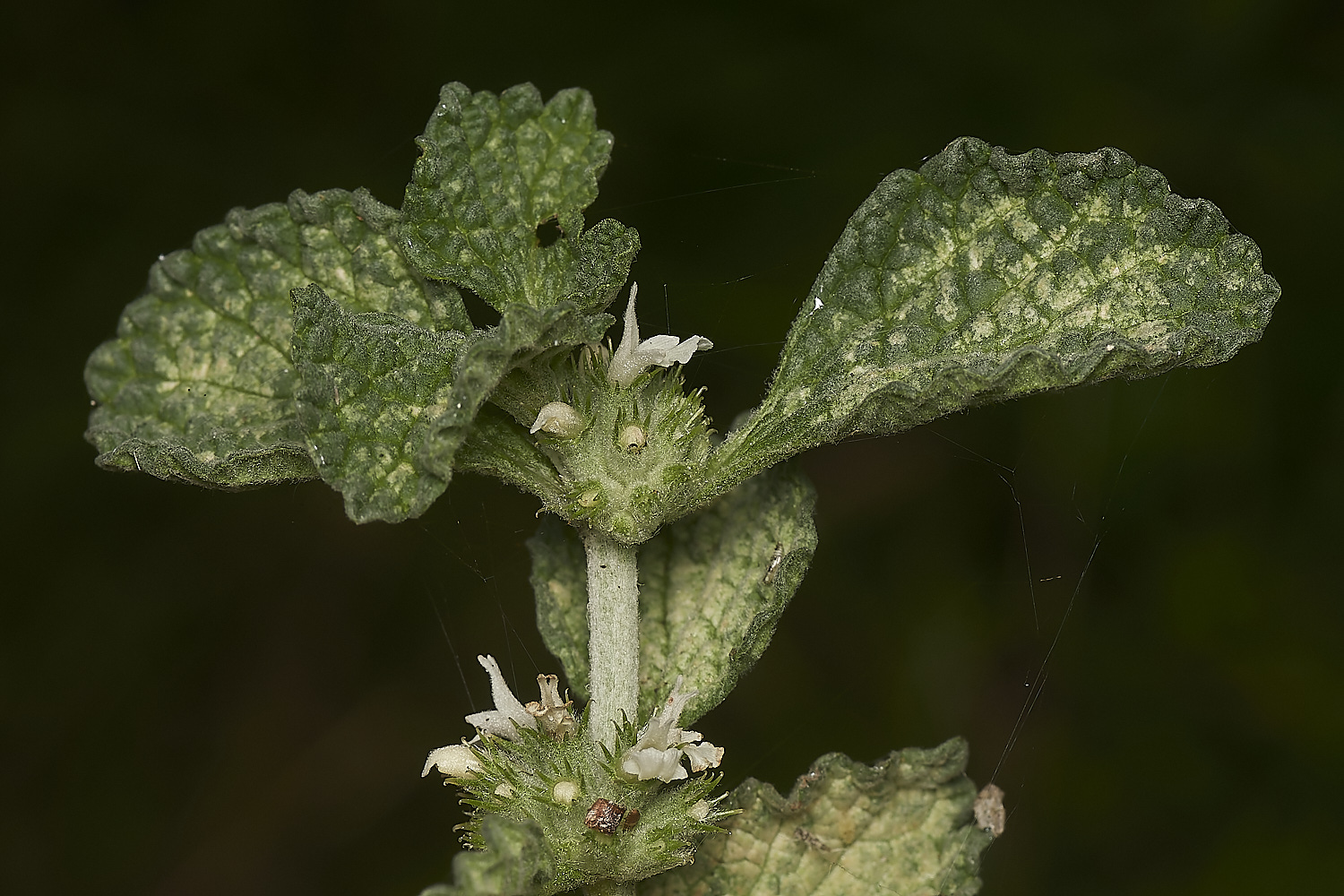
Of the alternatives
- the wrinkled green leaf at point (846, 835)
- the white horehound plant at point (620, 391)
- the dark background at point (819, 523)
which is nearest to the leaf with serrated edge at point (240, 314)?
the white horehound plant at point (620, 391)

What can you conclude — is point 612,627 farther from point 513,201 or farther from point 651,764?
point 513,201

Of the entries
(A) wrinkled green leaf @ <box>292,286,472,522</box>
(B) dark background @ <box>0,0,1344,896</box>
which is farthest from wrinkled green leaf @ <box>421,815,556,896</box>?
(B) dark background @ <box>0,0,1344,896</box>

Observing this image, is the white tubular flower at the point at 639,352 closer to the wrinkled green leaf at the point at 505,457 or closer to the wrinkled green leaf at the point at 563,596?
the wrinkled green leaf at the point at 505,457

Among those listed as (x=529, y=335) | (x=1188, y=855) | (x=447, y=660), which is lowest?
(x=1188, y=855)

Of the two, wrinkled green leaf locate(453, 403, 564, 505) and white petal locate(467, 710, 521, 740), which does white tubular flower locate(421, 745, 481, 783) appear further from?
wrinkled green leaf locate(453, 403, 564, 505)

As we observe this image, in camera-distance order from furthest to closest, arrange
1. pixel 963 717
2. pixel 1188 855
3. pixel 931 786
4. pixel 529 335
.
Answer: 1. pixel 963 717
2. pixel 1188 855
3. pixel 931 786
4. pixel 529 335

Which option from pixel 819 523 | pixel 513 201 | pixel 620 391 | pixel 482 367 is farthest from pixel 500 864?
pixel 819 523

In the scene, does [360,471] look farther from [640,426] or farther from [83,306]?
[83,306]

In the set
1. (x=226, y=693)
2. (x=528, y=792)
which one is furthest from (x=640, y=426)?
(x=226, y=693)
